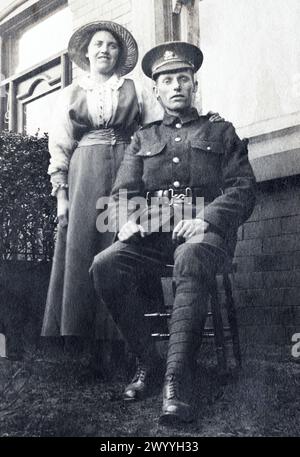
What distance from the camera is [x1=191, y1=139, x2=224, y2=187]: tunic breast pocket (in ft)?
8.33

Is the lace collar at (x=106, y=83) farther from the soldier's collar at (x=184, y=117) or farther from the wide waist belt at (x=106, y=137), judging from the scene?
the soldier's collar at (x=184, y=117)

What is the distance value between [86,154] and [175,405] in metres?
1.45

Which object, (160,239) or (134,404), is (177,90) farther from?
(134,404)

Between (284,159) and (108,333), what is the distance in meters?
1.34

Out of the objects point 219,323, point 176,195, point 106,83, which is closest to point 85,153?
point 106,83

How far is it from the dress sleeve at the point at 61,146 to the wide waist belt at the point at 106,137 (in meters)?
0.12

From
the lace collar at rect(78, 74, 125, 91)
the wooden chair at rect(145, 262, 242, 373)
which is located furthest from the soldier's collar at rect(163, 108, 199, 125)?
the wooden chair at rect(145, 262, 242, 373)

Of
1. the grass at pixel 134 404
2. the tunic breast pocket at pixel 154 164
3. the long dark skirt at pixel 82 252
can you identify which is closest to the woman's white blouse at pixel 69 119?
the long dark skirt at pixel 82 252

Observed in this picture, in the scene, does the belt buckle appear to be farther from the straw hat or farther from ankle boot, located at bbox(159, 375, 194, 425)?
the straw hat

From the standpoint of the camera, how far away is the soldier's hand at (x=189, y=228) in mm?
2324

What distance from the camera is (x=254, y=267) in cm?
321

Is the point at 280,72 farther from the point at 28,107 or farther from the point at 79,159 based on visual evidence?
the point at 28,107

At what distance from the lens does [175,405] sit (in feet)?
6.40

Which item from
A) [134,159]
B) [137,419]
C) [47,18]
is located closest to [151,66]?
[134,159]
